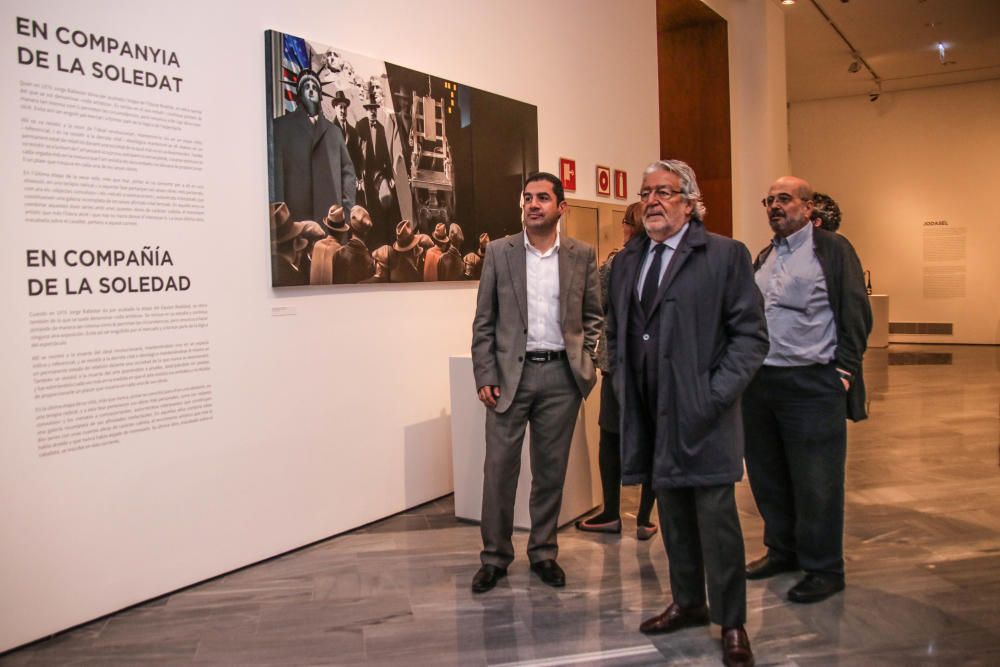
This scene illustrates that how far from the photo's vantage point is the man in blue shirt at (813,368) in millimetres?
3566

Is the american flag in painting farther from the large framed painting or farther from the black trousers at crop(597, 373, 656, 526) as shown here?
the black trousers at crop(597, 373, 656, 526)

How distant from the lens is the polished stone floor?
3.16m

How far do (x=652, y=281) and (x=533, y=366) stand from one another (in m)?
0.97

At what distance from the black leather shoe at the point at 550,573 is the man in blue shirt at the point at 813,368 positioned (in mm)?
985

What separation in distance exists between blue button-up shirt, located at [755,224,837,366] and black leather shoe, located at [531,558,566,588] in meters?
1.33

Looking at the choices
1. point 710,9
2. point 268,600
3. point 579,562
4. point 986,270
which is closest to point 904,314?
point 986,270

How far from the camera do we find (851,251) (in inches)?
143

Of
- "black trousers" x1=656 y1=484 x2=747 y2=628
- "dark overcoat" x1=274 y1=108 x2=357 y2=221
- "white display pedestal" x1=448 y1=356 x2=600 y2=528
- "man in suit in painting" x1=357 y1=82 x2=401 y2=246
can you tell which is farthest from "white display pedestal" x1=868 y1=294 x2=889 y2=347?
"black trousers" x1=656 y1=484 x2=747 y2=628

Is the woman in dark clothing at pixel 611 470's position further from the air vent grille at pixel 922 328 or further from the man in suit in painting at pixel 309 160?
the air vent grille at pixel 922 328

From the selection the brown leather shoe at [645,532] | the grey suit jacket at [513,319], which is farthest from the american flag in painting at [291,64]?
the brown leather shoe at [645,532]

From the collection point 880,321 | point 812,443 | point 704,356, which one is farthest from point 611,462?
point 880,321

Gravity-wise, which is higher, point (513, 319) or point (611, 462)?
point (513, 319)

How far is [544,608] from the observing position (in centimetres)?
358

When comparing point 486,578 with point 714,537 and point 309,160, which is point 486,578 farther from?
point 309,160
